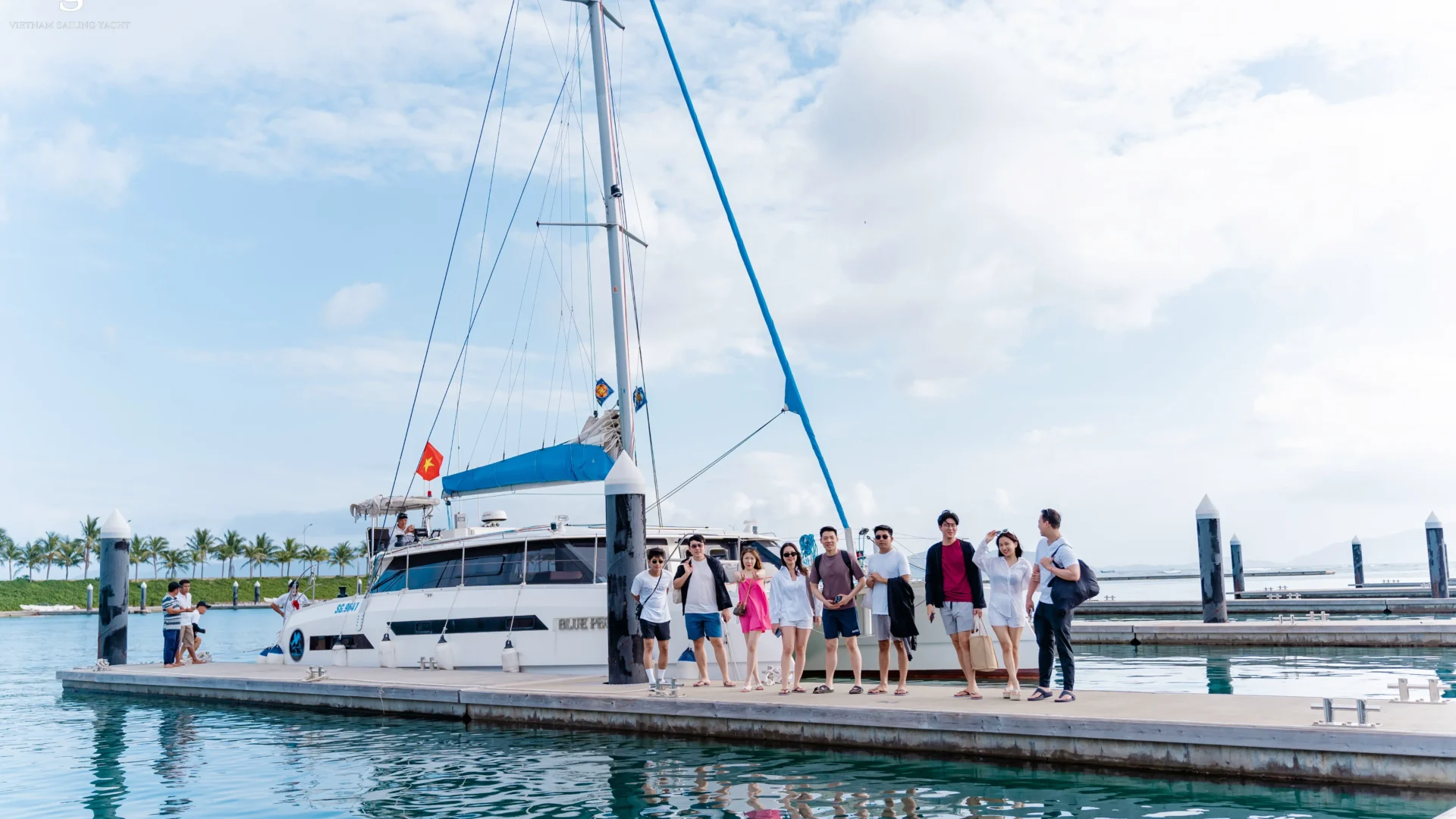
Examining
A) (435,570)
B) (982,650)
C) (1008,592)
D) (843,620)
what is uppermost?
(435,570)

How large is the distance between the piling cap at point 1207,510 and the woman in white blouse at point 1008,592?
14.1 meters

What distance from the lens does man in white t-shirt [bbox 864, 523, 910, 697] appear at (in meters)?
10.1

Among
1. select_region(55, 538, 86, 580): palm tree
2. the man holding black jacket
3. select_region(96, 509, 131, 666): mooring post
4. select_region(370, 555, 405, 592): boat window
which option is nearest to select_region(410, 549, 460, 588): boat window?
select_region(370, 555, 405, 592): boat window

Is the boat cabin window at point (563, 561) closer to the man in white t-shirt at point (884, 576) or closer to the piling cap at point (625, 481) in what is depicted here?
the piling cap at point (625, 481)

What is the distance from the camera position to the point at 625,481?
1245 centimetres

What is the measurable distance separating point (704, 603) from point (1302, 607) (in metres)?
23.9

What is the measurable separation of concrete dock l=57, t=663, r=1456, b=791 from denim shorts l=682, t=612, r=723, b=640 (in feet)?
2.04

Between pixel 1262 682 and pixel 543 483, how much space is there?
11.1 meters

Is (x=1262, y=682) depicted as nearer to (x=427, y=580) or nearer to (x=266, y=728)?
(x=427, y=580)

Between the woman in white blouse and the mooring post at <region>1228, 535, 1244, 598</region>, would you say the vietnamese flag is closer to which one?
the woman in white blouse

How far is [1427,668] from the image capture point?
1675 cm

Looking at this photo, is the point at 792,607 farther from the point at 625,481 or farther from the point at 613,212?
the point at 613,212

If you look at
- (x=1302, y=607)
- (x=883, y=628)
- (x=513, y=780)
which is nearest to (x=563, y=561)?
(x=513, y=780)

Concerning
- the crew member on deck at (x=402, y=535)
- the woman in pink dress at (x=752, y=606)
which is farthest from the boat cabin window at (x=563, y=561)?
A: the crew member on deck at (x=402, y=535)
